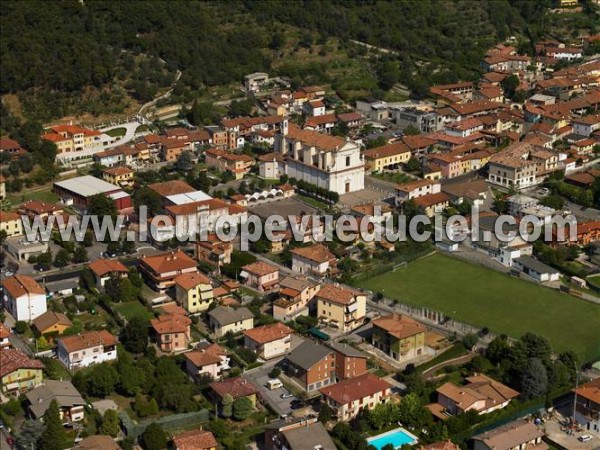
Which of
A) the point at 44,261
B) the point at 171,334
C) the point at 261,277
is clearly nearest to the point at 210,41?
the point at 44,261

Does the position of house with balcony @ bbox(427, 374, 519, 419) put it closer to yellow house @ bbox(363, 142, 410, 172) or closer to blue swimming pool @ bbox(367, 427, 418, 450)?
blue swimming pool @ bbox(367, 427, 418, 450)

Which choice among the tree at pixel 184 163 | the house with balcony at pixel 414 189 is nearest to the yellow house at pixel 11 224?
the tree at pixel 184 163

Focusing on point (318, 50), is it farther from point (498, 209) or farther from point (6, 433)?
point (6, 433)

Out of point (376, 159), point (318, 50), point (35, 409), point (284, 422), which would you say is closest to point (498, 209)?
point (376, 159)

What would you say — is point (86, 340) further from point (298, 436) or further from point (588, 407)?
point (588, 407)

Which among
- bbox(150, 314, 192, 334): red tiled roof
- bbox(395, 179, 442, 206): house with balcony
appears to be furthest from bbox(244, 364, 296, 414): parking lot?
bbox(395, 179, 442, 206): house with balcony

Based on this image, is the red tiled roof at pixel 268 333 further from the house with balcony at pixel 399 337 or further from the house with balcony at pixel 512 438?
the house with balcony at pixel 512 438
